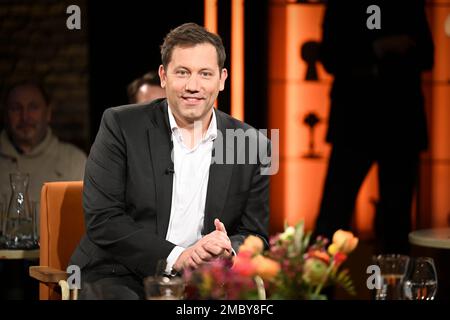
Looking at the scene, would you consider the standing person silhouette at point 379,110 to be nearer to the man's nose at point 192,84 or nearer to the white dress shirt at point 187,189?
the white dress shirt at point 187,189

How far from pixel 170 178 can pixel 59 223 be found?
1.75ft

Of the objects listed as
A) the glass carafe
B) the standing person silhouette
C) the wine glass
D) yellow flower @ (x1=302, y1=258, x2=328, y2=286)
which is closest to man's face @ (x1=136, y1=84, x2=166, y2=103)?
the glass carafe

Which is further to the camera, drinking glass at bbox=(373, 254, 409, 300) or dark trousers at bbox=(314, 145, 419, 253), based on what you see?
dark trousers at bbox=(314, 145, 419, 253)

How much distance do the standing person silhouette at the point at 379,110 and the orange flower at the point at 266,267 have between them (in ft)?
12.2

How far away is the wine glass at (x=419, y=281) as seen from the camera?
252 cm

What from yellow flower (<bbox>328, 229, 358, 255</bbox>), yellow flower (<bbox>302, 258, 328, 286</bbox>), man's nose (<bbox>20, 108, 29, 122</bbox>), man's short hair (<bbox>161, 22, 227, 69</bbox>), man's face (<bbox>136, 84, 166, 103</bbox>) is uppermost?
man's short hair (<bbox>161, 22, 227, 69</bbox>)

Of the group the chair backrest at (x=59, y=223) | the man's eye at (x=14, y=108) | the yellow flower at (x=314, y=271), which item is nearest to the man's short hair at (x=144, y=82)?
the man's eye at (x=14, y=108)

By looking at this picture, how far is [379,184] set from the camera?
18.5 feet

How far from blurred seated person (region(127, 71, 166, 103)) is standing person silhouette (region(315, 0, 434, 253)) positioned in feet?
5.00

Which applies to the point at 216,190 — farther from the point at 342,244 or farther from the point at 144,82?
the point at 144,82

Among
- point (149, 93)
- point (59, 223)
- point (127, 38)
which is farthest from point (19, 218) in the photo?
point (127, 38)

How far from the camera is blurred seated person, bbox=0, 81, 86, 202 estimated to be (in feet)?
17.1

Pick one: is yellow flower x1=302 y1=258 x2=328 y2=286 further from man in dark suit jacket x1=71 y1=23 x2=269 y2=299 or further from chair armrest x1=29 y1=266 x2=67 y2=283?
chair armrest x1=29 y1=266 x2=67 y2=283

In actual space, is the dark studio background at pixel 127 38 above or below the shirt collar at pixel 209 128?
above
